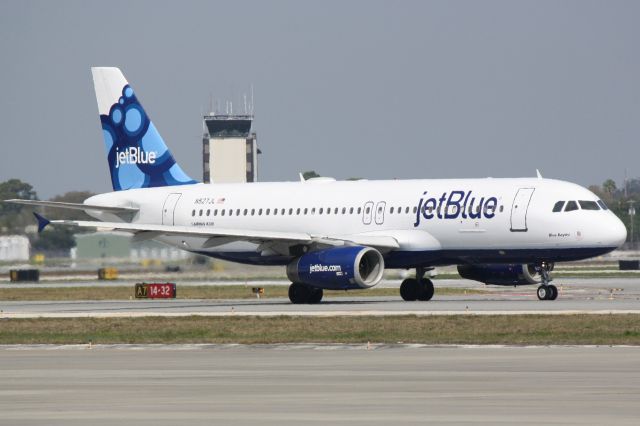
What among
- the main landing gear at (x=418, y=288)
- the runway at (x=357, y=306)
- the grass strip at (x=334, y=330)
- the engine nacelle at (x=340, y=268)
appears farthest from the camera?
the main landing gear at (x=418, y=288)

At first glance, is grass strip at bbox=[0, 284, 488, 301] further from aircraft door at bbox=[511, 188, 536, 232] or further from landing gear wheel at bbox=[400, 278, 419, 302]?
aircraft door at bbox=[511, 188, 536, 232]

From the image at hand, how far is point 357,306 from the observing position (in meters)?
48.2

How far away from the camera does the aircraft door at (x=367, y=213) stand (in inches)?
2083

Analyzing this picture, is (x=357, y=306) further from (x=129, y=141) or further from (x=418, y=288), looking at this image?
(x=129, y=141)

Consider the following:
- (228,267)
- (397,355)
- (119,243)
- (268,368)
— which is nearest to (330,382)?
(268,368)

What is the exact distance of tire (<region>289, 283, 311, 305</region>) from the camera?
5178 centimetres

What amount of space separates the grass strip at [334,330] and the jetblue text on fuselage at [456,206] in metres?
10.8

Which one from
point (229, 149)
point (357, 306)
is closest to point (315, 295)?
point (357, 306)

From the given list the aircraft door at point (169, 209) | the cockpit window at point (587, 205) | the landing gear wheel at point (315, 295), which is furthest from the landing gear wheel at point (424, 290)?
the aircraft door at point (169, 209)

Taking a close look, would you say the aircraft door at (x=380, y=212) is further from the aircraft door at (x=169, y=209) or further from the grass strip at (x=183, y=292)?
the aircraft door at (x=169, y=209)

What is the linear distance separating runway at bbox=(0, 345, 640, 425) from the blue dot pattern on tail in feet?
97.9

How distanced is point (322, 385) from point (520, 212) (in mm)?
27773

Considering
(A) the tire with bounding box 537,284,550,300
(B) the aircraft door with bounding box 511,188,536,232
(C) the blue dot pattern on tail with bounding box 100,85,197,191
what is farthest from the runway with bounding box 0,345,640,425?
(C) the blue dot pattern on tail with bounding box 100,85,197,191

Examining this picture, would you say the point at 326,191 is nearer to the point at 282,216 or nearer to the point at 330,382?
the point at 282,216
